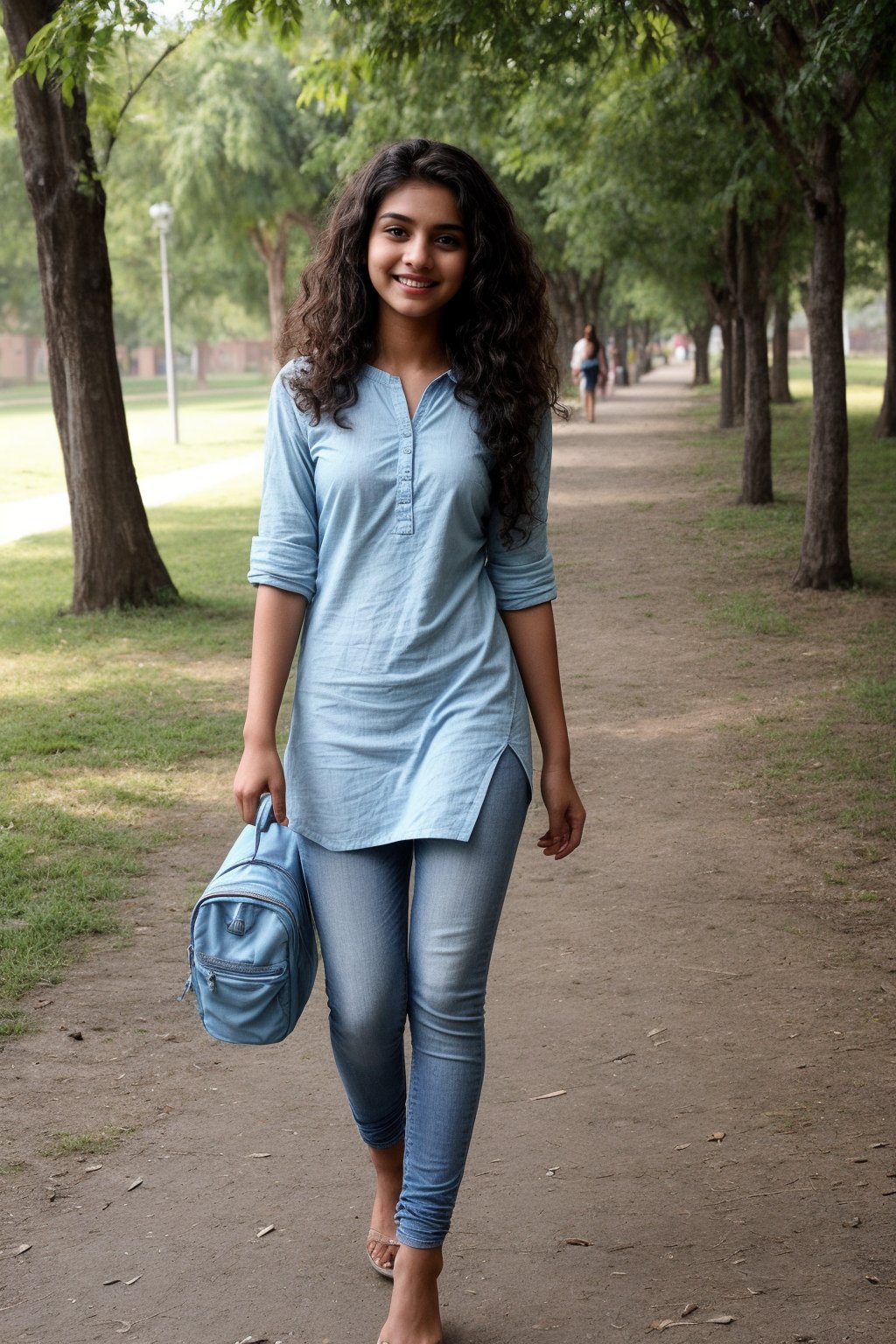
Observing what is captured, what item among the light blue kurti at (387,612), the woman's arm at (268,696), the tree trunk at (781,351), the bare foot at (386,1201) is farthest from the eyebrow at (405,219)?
the tree trunk at (781,351)

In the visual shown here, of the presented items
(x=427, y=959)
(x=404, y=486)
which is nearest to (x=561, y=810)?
(x=427, y=959)

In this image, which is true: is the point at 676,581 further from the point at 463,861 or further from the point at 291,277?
the point at 291,277

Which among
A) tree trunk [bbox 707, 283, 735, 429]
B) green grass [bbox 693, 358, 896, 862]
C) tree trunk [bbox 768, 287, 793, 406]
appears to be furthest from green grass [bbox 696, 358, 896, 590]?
tree trunk [bbox 768, 287, 793, 406]

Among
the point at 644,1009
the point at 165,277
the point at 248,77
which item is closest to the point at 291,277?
the point at 248,77

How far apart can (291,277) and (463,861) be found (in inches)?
1744

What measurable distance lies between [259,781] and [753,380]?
14.0m

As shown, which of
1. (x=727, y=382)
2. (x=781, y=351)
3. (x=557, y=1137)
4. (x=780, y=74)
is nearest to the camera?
(x=557, y=1137)

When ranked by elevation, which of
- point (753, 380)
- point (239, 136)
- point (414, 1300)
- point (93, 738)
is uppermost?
point (239, 136)

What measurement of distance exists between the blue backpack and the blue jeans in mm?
59

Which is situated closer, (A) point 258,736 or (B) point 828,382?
(A) point 258,736

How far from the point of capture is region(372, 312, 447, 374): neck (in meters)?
2.76

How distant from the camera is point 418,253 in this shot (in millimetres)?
2680

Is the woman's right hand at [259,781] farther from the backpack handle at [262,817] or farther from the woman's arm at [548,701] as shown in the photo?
the woman's arm at [548,701]

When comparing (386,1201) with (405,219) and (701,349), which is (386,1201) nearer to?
(405,219)
